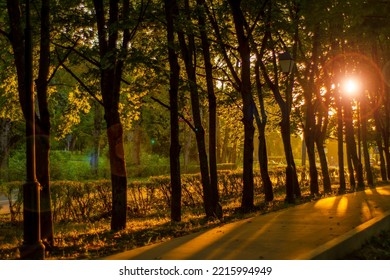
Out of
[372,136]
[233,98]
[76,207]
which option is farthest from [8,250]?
[372,136]

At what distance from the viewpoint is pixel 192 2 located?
18406 millimetres

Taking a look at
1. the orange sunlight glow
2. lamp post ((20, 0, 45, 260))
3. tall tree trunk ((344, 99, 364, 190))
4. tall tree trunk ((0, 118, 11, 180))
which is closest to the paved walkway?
lamp post ((20, 0, 45, 260))

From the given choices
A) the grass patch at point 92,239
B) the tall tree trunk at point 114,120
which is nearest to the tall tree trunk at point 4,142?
the grass patch at point 92,239

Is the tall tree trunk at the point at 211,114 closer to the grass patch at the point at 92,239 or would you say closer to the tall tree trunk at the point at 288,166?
the grass patch at the point at 92,239

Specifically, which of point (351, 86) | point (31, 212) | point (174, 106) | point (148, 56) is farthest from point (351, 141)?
point (31, 212)

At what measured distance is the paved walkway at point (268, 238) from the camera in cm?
740

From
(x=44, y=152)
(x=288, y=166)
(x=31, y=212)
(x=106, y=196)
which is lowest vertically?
(x=106, y=196)

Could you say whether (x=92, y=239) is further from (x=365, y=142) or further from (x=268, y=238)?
(x=365, y=142)

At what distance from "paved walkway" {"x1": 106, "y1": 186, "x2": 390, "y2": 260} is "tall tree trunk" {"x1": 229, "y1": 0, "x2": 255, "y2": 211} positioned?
8.87 feet

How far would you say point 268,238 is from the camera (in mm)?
8758

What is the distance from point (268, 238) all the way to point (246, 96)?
A: 279 inches

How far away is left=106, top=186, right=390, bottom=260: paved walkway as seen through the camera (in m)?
7.40

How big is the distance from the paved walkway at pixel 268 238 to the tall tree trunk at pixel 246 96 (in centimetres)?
270

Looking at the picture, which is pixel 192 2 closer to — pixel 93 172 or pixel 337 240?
pixel 337 240
